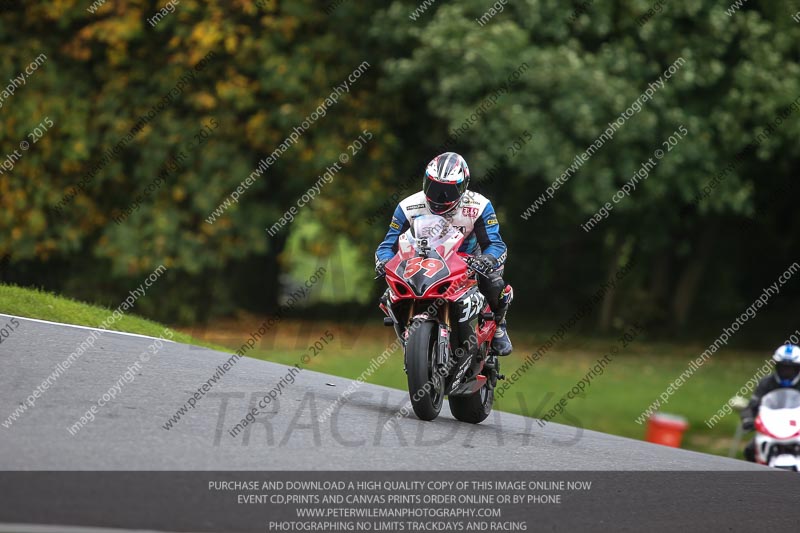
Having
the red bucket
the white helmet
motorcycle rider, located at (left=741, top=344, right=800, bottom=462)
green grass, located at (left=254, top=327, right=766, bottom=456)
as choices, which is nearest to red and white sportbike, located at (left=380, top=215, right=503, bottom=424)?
motorcycle rider, located at (left=741, top=344, right=800, bottom=462)

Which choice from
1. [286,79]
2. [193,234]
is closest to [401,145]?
[286,79]

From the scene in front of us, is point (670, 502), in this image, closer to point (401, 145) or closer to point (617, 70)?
point (617, 70)

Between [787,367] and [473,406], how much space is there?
143 inches

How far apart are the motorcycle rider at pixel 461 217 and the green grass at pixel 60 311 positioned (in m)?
4.30

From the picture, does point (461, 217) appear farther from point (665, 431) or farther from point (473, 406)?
point (665, 431)

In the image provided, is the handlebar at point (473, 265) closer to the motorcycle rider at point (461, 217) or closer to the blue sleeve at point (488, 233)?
the motorcycle rider at point (461, 217)

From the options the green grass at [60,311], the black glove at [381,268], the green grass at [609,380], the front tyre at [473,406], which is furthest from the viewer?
the green grass at [609,380]

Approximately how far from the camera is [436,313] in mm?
9141

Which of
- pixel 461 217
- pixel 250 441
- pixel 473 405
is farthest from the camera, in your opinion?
pixel 473 405

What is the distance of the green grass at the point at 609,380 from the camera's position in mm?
22031

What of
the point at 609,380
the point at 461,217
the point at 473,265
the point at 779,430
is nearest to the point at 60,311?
the point at 461,217

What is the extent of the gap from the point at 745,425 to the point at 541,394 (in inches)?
443

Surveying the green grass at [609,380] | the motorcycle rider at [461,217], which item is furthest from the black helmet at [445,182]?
the green grass at [609,380]

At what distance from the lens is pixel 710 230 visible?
95.7 ft
